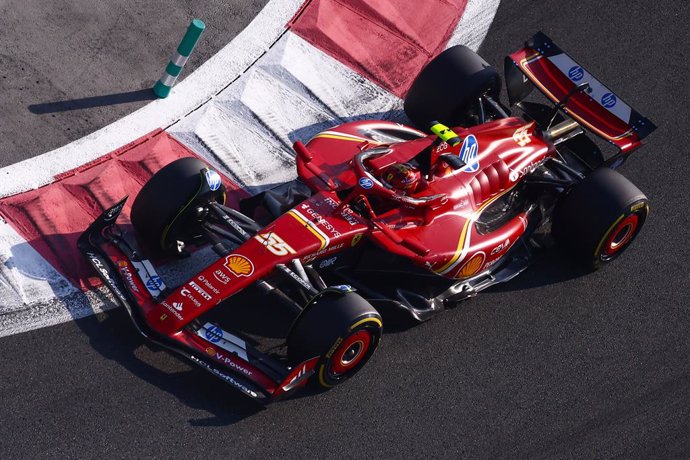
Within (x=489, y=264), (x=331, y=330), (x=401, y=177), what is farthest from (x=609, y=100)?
(x=331, y=330)

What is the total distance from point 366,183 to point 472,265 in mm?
1368

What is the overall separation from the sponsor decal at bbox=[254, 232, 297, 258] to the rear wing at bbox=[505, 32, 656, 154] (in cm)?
348

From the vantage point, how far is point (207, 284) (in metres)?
8.67

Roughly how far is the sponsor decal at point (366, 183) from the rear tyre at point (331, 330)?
1.06 meters

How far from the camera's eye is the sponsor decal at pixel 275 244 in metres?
8.81

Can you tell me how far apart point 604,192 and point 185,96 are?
4.57 meters

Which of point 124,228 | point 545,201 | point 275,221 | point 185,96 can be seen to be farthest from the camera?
point 185,96

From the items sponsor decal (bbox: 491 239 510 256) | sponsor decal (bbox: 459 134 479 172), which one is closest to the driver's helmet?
sponsor decal (bbox: 459 134 479 172)

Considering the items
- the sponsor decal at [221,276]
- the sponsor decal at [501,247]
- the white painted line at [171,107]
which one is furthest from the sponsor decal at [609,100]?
the sponsor decal at [221,276]

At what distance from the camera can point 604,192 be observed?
9.92m

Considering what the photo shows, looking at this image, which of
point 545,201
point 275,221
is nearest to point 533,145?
point 545,201

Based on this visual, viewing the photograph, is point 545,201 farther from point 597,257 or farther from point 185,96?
point 185,96

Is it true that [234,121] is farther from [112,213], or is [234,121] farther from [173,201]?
[112,213]

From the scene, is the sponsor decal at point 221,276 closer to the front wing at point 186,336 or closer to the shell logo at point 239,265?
the shell logo at point 239,265
